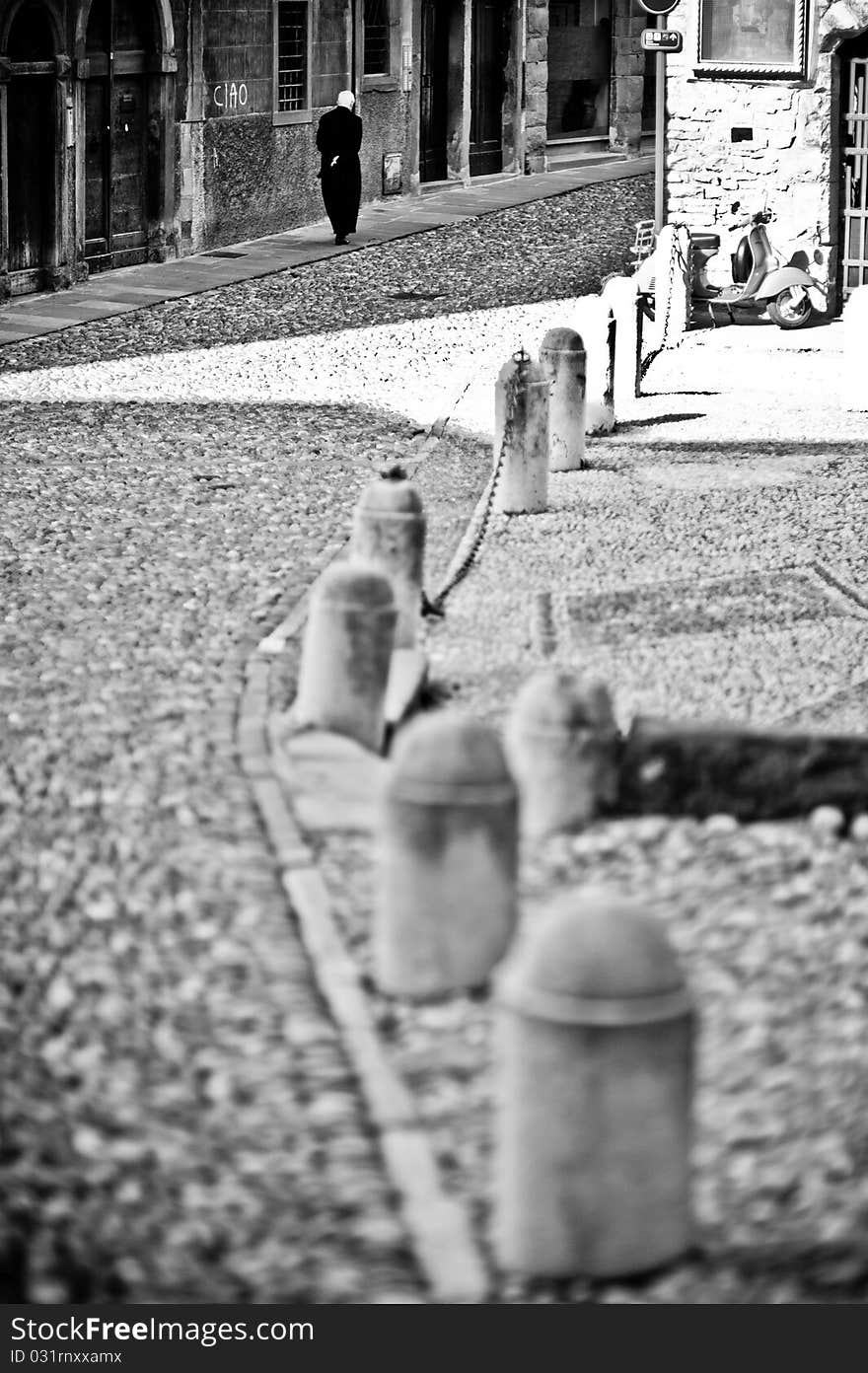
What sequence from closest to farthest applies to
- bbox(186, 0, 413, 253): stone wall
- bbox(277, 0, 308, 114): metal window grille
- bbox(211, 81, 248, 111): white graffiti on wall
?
bbox(186, 0, 413, 253): stone wall < bbox(211, 81, 248, 111): white graffiti on wall < bbox(277, 0, 308, 114): metal window grille

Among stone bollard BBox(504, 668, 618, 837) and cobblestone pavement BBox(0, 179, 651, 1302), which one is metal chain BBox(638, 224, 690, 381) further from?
stone bollard BBox(504, 668, 618, 837)

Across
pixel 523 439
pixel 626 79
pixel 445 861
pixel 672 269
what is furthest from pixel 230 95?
pixel 445 861

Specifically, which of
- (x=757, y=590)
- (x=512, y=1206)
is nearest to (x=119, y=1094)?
(x=512, y=1206)

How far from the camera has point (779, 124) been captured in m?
19.7

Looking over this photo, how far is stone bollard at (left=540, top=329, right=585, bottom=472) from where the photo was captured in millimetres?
12555

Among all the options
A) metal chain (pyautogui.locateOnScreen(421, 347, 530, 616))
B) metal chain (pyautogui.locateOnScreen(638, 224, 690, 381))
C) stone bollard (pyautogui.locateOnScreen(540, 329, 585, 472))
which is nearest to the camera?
metal chain (pyautogui.locateOnScreen(421, 347, 530, 616))

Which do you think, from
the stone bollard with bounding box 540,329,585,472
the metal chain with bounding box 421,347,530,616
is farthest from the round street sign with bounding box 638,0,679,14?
the metal chain with bounding box 421,347,530,616

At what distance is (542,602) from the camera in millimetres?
9453

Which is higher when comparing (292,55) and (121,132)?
(292,55)

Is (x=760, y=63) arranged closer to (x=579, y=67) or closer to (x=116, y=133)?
(x=116, y=133)

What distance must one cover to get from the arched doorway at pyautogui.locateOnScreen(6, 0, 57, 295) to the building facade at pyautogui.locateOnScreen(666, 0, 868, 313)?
18.3 ft

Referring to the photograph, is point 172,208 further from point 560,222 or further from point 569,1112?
point 569,1112

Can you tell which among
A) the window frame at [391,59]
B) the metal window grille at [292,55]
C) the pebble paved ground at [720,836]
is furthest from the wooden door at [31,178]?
the window frame at [391,59]

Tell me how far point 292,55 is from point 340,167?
2.14 metres
